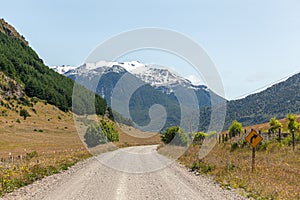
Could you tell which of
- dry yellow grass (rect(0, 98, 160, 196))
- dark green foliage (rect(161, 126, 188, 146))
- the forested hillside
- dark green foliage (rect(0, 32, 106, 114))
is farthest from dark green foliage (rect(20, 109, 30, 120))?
dark green foliage (rect(161, 126, 188, 146))

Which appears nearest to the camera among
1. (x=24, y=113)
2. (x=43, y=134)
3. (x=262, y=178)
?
(x=262, y=178)

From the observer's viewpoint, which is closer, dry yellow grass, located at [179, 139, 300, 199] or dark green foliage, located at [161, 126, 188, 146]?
dry yellow grass, located at [179, 139, 300, 199]

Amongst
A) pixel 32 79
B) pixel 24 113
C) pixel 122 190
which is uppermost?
pixel 32 79

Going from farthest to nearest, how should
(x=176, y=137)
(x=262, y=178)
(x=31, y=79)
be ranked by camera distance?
1. (x=31, y=79)
2. (x=176, y=137)
3. (x=262, y=178)

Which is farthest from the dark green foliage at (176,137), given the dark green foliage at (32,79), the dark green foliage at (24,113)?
the dark green foliage at (32,79)

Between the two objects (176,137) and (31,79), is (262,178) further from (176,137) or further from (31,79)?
(31,79)

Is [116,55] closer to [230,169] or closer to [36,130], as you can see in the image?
[230,169]

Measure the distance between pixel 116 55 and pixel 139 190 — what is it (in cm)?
774

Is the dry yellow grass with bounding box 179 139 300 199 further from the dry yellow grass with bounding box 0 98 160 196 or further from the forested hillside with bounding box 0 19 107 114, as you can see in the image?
the forested hillside with bounding box 0 19 107 114

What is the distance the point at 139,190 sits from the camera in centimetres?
1515

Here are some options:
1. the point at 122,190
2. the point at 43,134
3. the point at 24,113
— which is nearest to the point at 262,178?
the point at 122,190

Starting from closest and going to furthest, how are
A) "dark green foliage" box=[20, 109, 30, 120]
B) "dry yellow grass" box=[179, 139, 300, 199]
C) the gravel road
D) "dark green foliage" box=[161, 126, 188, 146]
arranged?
the gravel road → "dry yellow grass" box=[179, 139, 300, 199] → "dark green foliage" box=[161, 126, 188, 146] → "dark green foliage" box=[20, 109, 30, 120]

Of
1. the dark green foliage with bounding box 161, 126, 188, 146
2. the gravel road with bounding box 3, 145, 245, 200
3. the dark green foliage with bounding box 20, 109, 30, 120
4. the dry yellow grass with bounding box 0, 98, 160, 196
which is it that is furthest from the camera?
the dark green foliage with bounding box 20, 109, 30, 120

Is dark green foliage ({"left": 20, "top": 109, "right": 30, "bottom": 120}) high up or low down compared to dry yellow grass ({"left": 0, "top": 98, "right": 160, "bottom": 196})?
up
